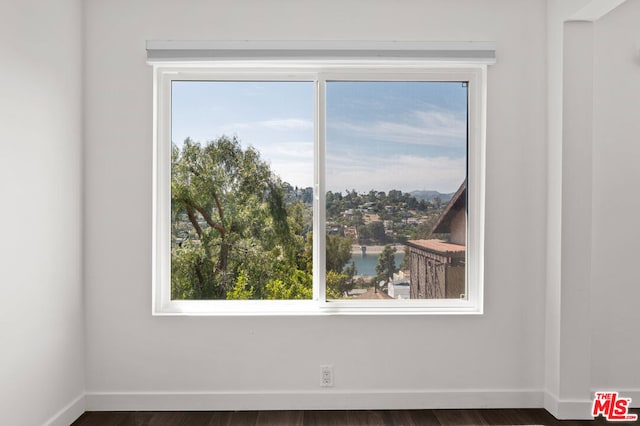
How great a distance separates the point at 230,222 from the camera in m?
3.16

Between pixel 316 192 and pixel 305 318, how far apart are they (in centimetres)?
76

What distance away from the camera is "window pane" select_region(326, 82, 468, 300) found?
3.13 meters

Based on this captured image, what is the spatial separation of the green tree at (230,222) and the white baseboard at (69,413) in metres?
0.88

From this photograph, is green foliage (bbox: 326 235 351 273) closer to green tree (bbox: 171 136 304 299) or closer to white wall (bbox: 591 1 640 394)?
green tree (bbox: 171 136 304 299)

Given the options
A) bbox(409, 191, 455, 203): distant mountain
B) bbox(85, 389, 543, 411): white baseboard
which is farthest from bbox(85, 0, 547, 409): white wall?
bbox(409, 191, 455, 203): distant mountain

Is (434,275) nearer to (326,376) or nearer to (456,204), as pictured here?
(456,204)

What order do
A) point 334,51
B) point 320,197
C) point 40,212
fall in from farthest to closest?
point 320,197 → point 334,51 → point 40,212

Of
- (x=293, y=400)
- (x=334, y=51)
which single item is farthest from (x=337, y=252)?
(x=334, y=51)

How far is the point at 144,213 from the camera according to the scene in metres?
3.01

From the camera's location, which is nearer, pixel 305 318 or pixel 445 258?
pixel 305 318

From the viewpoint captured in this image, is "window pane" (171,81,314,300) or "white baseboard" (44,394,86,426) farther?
"window pane" (171,81,314,300)

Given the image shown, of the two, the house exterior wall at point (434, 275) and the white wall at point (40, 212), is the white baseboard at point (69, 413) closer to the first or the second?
the white wall at point (40, 212)

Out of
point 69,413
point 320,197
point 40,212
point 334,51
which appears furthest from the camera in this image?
point 320,197

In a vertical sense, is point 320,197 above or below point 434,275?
above
